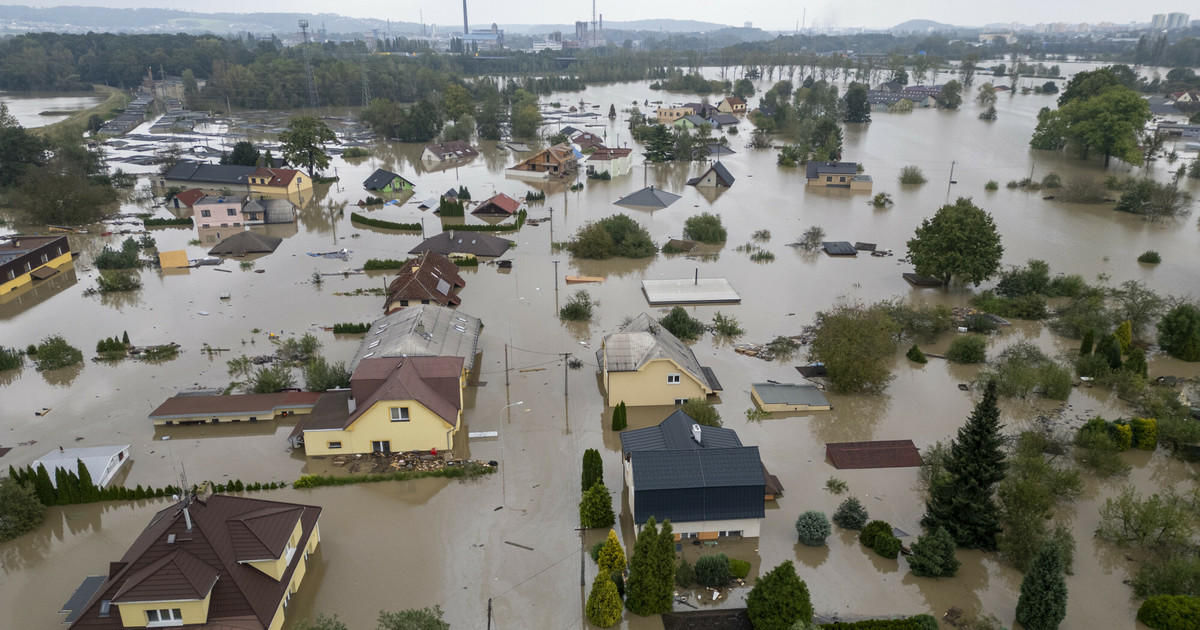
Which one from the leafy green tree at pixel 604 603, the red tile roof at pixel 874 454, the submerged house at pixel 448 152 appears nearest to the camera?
the leafy green tree at pixel 604 603

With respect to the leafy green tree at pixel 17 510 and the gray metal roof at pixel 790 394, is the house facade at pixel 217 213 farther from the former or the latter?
the gray metal roof at pixel 790 394

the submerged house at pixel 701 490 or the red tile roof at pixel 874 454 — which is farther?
the red tile roof at pixel 874 454

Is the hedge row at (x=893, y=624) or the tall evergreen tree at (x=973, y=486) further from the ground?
the tall evergreen tree at (x=973, y=486)

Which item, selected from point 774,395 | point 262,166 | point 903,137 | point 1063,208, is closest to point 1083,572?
point 774,395

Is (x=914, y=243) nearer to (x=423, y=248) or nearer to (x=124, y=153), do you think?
(x=423, y=248)

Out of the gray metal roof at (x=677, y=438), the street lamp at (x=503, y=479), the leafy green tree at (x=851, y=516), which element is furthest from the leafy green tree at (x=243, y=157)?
the leafy green tree at (x=851, y=516)

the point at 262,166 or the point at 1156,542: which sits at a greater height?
the point at 262,166

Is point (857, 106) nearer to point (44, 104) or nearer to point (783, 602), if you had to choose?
point (783, 602)
